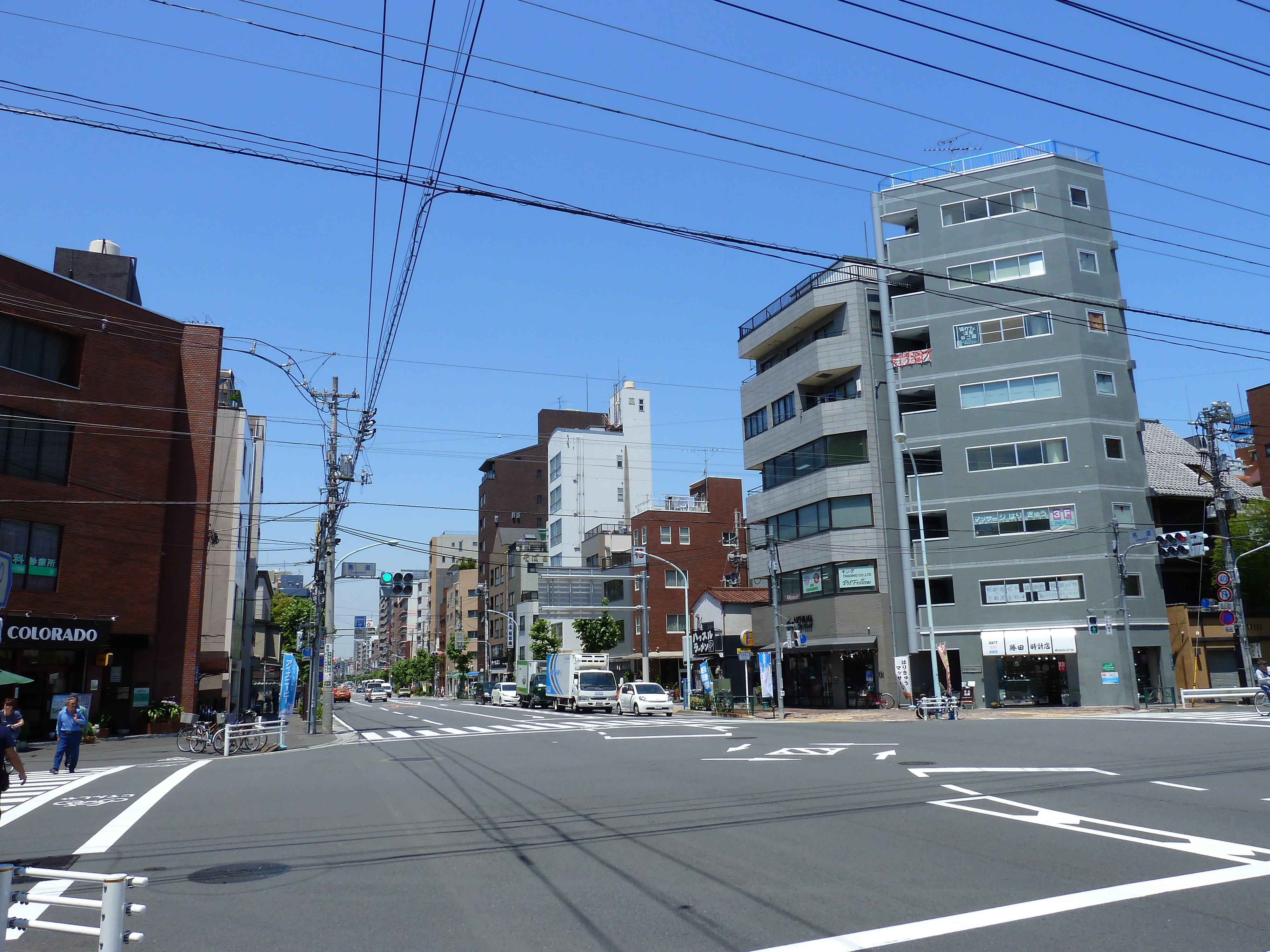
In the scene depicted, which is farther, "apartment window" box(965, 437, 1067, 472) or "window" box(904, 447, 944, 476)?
"window" box(904, 447, 944, 476)

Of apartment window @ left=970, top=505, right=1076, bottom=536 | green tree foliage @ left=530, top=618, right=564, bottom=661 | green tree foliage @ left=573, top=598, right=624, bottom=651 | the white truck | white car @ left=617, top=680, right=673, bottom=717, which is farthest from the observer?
green tree foliage @ left=530, top=618, right=564, bottom=661

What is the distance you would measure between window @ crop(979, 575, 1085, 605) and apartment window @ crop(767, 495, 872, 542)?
6.52m

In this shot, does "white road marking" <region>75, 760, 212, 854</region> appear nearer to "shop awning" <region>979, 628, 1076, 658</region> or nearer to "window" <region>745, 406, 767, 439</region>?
"shop awning" <region>979, 628, 1076, 658</region>

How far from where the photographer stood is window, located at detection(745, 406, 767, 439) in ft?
179

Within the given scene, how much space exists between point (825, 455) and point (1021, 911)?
137 ft

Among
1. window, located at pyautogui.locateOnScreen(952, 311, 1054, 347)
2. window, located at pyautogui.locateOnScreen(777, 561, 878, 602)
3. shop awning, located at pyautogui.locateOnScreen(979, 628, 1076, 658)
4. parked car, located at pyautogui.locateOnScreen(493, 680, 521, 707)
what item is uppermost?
window, located at pyautogui.locateOnScreen(952, 311, 1054, 347)

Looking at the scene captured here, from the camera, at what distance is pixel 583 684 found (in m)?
51.3

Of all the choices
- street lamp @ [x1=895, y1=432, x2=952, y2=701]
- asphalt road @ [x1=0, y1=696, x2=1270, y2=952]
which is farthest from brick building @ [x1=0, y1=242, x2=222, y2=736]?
street lamp @ [x1=895, y1=432, x2=952, y2=701]

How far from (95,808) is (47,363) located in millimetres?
23446

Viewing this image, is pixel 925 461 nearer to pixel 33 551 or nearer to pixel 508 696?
pixel 508 696

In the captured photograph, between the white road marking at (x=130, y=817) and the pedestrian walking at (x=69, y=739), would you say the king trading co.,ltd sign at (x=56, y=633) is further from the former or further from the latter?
the white road marking at (x=130, y=817)

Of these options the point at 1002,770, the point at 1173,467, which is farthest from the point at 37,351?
the point at 1173,467

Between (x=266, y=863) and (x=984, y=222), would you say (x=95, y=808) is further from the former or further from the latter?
(x=984, y=222)

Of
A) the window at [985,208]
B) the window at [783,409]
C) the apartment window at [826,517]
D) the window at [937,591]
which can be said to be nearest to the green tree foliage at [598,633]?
the apartment window at [826,517]
